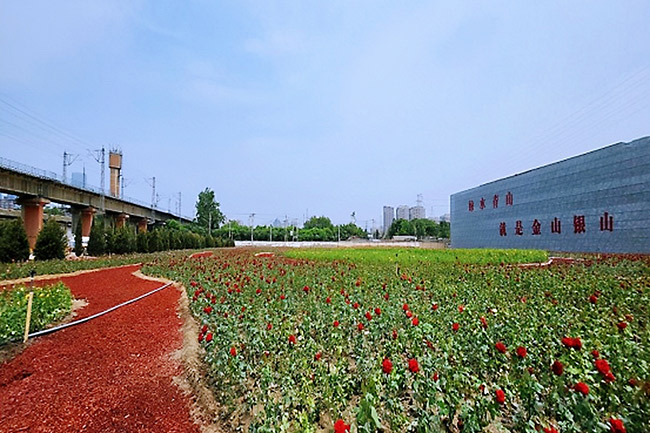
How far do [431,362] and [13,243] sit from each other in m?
18.4

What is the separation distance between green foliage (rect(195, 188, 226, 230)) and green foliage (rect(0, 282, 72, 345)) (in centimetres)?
5078

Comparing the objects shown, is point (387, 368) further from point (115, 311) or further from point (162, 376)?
point (115, 311)

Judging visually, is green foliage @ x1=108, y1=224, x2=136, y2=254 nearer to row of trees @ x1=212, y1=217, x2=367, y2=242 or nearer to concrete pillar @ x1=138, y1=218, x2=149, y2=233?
concrete pillar @ x1=138, y1=218, x2=149, y2=233

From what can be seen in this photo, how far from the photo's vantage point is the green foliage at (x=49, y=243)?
1555 cm

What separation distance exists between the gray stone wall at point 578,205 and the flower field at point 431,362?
13240 millimetres

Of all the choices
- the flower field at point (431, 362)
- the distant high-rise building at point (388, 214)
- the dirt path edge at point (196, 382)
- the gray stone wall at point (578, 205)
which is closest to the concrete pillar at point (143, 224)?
the gray stone wall at point (578, 205)

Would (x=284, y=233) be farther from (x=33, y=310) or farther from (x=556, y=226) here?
(x=33, y=310)

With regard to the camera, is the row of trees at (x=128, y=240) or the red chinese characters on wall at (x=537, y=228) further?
the red chinese characters on wall at (x=537, y=228)

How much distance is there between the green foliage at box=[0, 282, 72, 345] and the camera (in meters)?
4.30

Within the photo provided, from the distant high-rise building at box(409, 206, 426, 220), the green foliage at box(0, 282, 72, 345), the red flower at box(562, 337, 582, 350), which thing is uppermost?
the distant high-rise building at box(409, 206, 426, 220)

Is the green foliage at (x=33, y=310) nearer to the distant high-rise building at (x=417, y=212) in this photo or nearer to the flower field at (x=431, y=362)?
the flower field at (x=431, y=362)

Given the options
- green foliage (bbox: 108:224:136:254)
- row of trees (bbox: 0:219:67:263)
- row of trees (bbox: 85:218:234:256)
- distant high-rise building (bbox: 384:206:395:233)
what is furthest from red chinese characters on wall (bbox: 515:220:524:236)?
distant high-rise building (bbox: 384:206:395:233)

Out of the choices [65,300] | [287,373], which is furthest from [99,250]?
[287,373]

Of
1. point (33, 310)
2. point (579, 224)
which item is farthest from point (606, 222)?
point (33, 310)
